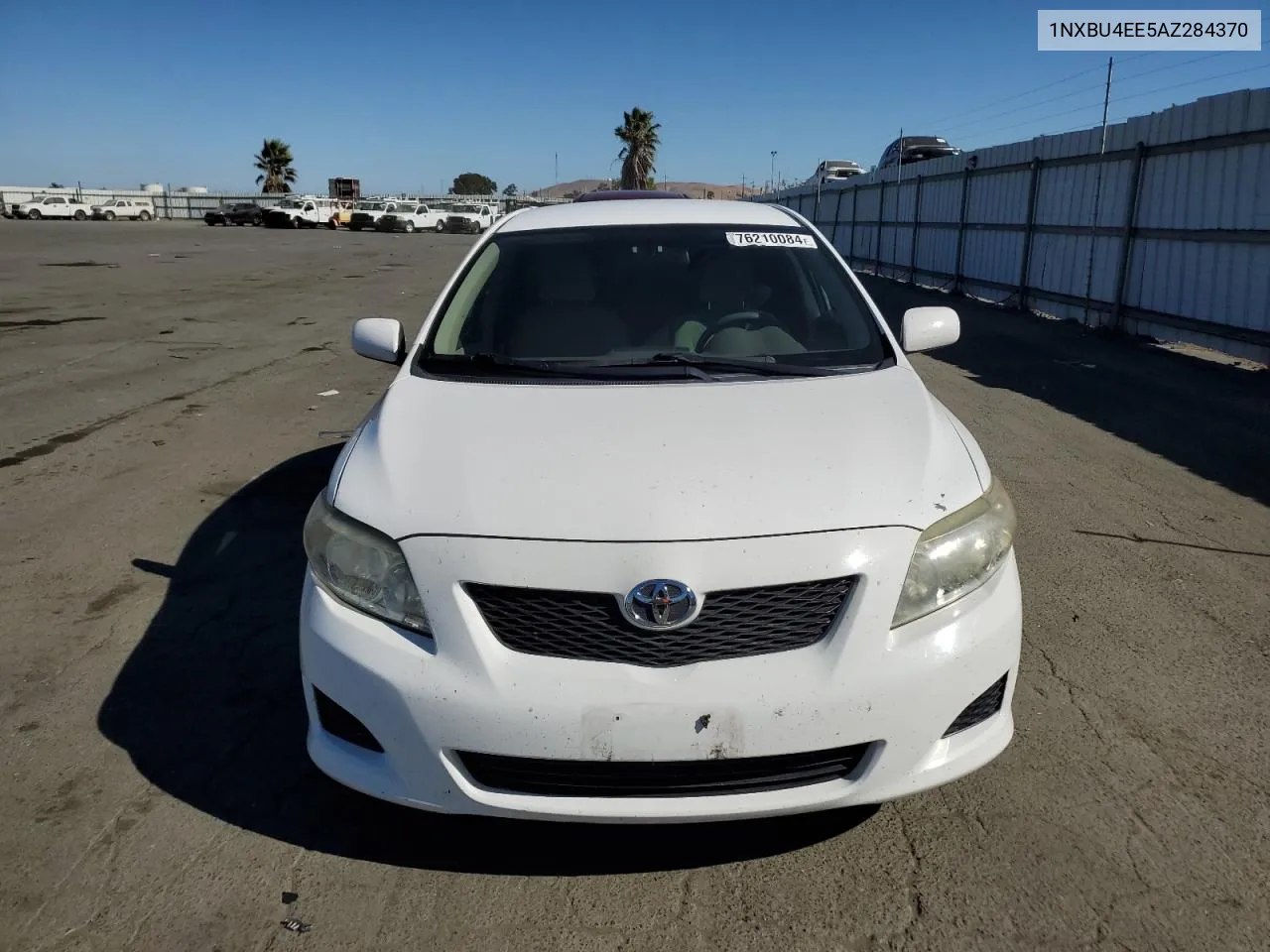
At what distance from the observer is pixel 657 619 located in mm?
2193

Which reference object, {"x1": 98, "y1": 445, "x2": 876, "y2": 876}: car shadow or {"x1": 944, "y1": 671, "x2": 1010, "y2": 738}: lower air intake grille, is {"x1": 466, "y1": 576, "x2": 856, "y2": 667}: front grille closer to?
{"x1": 944, "y1": 671, "x2": 1010, "y2": 738}: lower air intake grille

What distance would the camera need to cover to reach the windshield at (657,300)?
140 inches

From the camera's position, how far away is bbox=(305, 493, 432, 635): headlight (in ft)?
7.60

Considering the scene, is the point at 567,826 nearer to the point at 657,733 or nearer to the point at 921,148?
the point at 657,733

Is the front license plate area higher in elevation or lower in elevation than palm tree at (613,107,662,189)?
lower

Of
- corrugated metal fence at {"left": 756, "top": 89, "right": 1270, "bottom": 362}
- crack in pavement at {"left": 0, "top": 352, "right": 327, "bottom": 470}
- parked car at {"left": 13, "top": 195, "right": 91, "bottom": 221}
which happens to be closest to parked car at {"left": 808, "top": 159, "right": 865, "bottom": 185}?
corrugated metal fence at {"left": 756, "top": 89, "right": 1270, "bottom": 362}

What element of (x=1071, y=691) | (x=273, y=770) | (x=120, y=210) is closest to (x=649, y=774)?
(x=273, y=770)

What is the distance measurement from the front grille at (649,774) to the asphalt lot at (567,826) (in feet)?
1.06

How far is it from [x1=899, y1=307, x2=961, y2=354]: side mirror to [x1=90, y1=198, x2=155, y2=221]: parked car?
219ft

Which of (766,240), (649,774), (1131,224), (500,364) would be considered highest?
(1131,224)

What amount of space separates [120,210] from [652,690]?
6951cm

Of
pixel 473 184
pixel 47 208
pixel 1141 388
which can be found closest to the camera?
pixel 1141 388

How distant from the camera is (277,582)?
4.30 m

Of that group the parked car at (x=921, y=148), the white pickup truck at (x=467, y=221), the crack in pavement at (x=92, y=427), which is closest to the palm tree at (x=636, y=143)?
the white pickup truck at (x=467, y=221)
